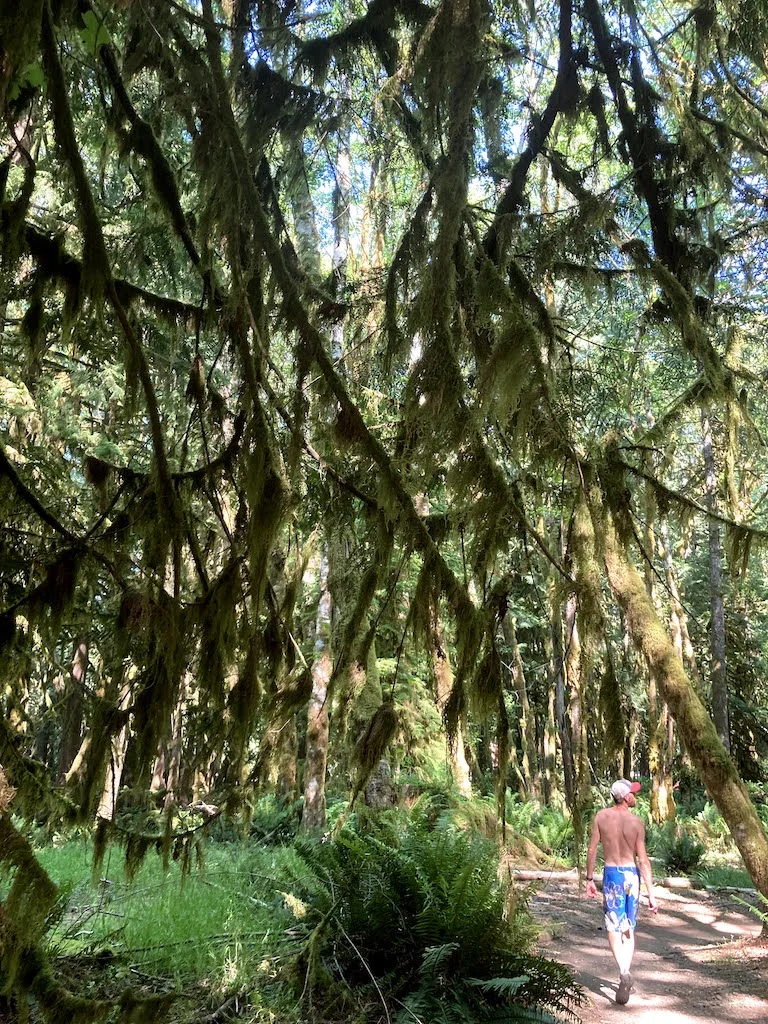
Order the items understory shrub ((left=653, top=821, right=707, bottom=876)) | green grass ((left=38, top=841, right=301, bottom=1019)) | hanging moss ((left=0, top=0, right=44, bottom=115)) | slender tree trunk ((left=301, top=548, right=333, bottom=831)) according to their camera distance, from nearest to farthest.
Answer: hanging moss ((left=0, top=0, right=44, bottom=115)) < green grass ((left=38, top=841, right=301, bottom=1019)) < slender tree trunk ((left=301, top=548, right=333, bottom=831)) < understory shrub ((left=653, top=821, right=707, bottom=876))

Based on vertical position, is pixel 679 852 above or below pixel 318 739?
below

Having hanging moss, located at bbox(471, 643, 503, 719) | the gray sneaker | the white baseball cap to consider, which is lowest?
the gray sneaker

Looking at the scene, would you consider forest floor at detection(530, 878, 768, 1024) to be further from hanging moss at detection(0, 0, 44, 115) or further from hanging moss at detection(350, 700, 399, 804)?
hanging moss at detection(0, 0, 44, 115)

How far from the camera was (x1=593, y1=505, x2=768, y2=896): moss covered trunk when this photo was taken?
329 cm

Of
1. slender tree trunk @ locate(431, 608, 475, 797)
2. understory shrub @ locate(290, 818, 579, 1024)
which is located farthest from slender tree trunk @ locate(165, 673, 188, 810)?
understory shrub @ locate(290, 818, 579, 1024)

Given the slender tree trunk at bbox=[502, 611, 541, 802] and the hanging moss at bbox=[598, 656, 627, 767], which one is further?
the slender tree trunk at bbox=[502, 611, 541, 802]

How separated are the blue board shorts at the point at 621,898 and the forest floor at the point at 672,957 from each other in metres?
0.58

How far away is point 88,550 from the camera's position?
2.59 metres

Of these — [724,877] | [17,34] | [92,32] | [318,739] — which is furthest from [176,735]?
[17,34]

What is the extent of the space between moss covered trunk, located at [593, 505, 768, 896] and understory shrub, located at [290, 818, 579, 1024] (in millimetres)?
1648

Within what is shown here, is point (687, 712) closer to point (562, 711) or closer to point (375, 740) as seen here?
point (375, 740)

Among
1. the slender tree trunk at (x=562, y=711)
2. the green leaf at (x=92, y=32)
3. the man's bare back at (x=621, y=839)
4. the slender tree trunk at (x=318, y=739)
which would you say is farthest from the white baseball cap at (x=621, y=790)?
the green leaf at (x=92, y=32)

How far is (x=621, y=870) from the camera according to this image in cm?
651

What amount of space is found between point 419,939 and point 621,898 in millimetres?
2485
